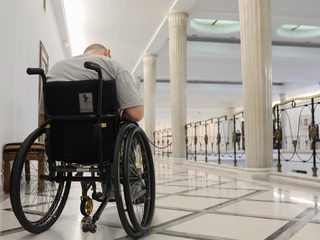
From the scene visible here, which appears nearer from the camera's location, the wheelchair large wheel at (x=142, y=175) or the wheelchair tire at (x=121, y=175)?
the wheelchair tire at (x=121, y=175)

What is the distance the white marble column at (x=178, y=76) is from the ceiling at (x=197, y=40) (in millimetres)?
365

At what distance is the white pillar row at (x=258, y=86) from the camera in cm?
448

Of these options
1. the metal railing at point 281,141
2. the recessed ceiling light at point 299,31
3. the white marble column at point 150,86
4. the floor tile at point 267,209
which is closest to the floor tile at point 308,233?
the floor tile at point 267,209

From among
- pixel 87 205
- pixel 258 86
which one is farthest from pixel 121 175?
pixel 258 86

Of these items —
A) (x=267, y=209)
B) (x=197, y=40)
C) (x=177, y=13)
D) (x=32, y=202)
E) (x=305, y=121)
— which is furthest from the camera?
(x=305, y=121)

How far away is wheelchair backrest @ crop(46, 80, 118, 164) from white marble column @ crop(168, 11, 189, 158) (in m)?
6.78

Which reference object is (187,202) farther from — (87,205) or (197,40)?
(197,40)

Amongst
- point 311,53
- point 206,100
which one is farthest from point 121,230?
point 206,100

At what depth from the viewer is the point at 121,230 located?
185 centimetres

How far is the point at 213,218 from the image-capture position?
217 centimetres

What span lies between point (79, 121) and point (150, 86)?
11086 mm

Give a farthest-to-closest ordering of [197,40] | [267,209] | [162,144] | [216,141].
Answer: [216,141]
[162,144]
[197,40]
[267,209]

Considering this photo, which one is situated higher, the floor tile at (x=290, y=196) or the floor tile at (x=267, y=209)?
the floor tile at (x=267, y=209)

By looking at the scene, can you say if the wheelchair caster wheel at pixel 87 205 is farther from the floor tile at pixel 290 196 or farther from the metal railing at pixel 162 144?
the metal railing at pixel 162 144
